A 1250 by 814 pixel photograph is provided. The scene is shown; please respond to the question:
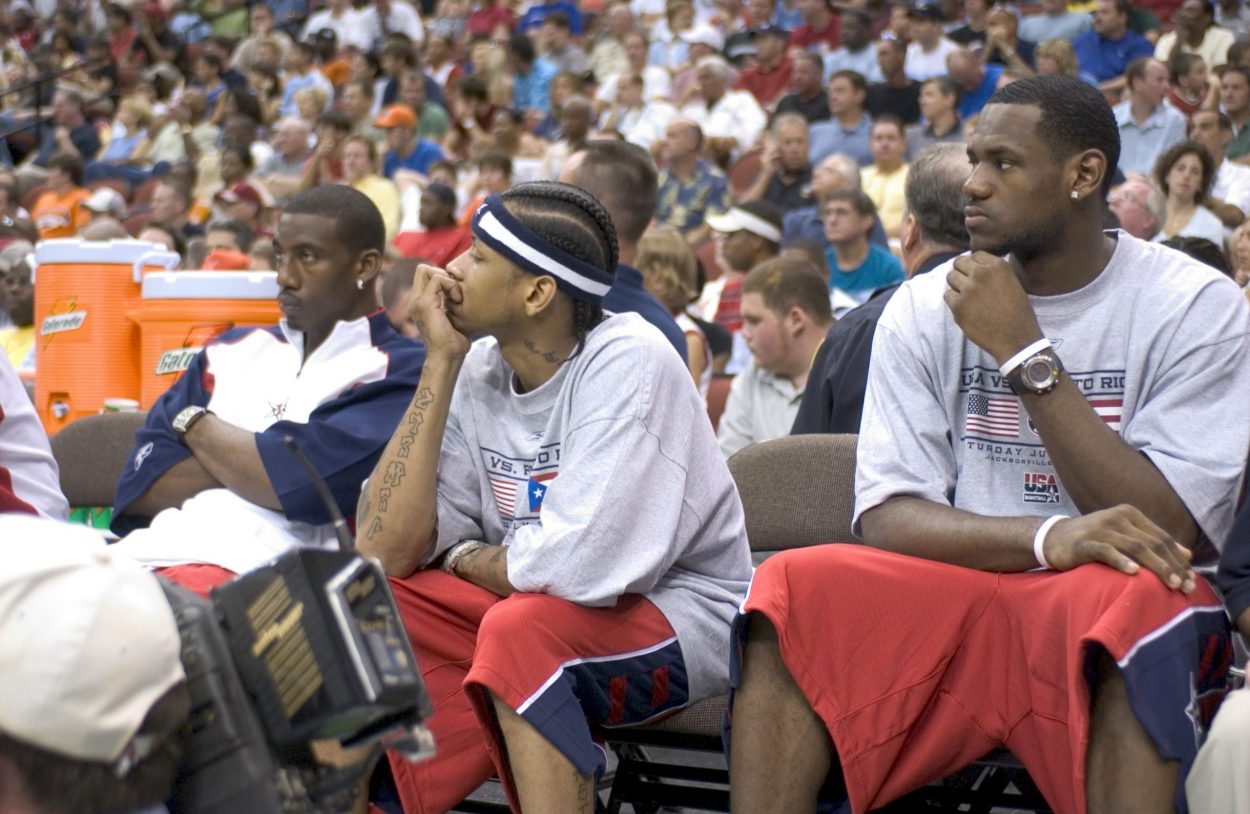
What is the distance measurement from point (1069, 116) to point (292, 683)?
195 cm

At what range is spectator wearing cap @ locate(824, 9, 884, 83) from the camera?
1230cm

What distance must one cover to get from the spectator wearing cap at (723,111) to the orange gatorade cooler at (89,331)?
6.39 meters

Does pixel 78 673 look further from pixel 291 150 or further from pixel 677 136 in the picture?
pixel 291 150

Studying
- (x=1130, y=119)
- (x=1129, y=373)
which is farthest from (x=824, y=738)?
(x=1130, y=119)

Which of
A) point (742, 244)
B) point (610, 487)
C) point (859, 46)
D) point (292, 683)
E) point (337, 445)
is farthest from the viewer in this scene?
point (859, 46)

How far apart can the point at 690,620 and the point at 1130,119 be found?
7472 millimetres

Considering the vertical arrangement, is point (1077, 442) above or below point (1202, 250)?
above

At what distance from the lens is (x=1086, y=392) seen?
2.92 metres

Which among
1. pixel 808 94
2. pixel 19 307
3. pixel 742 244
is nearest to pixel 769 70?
pixel 808 94

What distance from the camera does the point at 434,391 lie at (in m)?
3.29

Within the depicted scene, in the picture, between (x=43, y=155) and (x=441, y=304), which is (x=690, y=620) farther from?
(x=43, y=155)

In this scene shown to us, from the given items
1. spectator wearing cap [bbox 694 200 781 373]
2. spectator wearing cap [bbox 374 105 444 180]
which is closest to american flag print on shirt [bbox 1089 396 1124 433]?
spectator wearing cap [bbox 694 200 781 373]

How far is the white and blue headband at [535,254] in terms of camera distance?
10.8 feet

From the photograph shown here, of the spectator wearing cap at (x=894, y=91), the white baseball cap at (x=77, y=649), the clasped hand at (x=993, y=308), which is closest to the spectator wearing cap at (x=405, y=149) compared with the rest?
the spectator wearing cap at (x=894, y=91)
